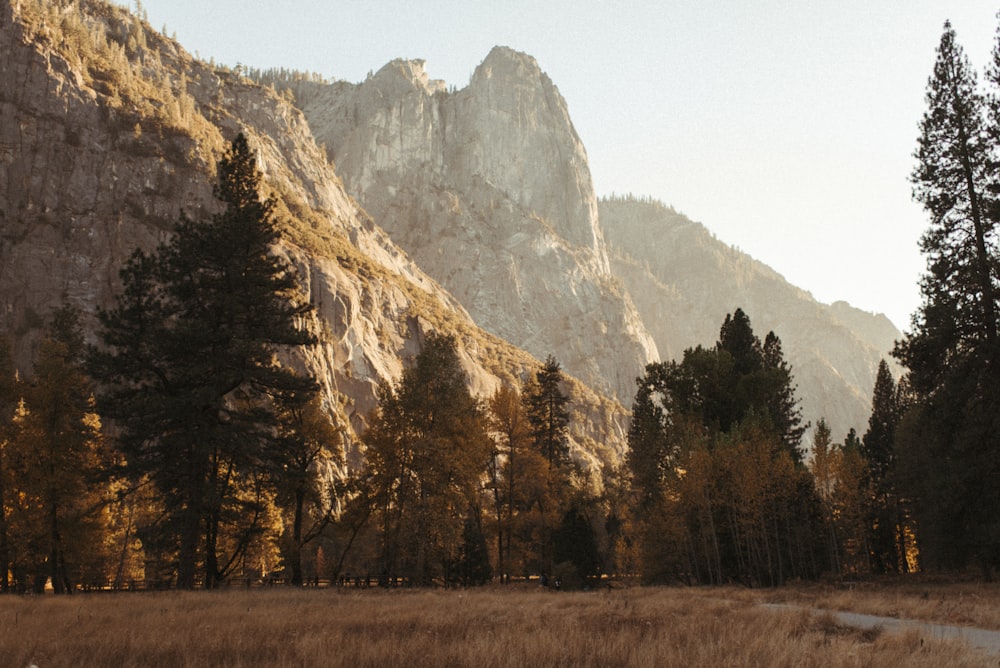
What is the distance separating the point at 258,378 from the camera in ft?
70.9

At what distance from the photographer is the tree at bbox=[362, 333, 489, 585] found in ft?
98.0

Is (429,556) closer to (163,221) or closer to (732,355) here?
(732,355)

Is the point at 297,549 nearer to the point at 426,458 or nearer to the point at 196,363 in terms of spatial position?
the point at 426,458

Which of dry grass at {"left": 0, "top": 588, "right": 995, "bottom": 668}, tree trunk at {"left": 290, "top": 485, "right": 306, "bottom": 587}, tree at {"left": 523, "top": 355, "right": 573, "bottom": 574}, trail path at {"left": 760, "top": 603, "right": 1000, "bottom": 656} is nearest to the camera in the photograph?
dry grass at {"left": 0, "top": 588, "right": 995, "bottom": 668}

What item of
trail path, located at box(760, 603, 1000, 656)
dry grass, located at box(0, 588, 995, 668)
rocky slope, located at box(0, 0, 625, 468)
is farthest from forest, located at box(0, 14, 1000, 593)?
rocky slope, located at box(0, 0, 625, 468)

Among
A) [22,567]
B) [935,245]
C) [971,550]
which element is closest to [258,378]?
[935,245]

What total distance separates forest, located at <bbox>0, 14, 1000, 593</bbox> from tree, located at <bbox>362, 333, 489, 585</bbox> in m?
0.13

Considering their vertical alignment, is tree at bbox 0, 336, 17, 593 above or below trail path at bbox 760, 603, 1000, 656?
above

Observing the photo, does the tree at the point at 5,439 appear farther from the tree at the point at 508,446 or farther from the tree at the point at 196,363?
the tree at the point at 508,446

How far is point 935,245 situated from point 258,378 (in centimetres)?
2280

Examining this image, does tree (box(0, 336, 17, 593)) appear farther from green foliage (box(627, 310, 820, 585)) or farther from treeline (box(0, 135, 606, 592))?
green foliage (box(627, 310, 820, 585))

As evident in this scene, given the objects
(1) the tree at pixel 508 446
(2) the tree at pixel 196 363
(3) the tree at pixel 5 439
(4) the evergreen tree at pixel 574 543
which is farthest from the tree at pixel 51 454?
(4) the evergreen tree at pixel 574 543

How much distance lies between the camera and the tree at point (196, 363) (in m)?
20.7

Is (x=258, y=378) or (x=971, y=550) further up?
(x=258, y=378)
